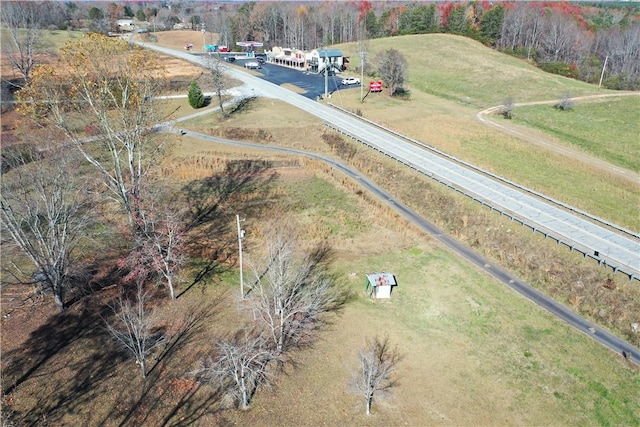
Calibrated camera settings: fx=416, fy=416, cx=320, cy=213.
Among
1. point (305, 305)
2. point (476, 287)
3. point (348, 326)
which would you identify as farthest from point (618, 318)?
point (305, 305)

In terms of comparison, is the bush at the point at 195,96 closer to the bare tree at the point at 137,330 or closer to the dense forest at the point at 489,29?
the bare tree at the point at 137,330

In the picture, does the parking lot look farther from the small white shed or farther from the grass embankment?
the small white shed

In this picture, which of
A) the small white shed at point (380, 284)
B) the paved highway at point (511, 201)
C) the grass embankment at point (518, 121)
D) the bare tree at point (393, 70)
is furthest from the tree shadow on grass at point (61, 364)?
the bare tree at point (393, 70)

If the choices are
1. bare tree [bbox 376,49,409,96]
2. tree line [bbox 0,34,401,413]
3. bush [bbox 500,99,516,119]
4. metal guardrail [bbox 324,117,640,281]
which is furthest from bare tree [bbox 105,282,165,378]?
bare tree [bbox 376,49,409,96]

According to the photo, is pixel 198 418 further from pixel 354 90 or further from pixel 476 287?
pixel 354 90

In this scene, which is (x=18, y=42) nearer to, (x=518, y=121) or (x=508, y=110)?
(x=508, y=110)
